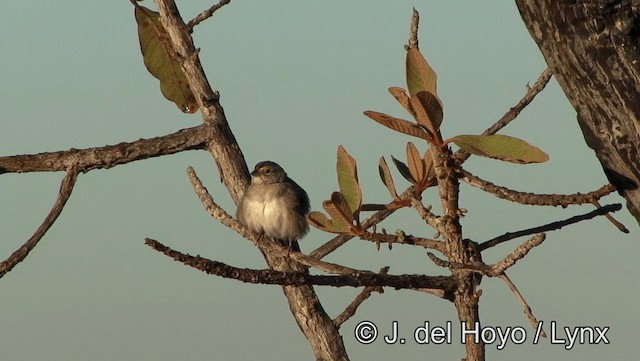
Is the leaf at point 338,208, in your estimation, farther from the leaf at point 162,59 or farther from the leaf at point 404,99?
the leaf at point 162,59

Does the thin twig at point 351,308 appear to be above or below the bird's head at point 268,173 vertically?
below

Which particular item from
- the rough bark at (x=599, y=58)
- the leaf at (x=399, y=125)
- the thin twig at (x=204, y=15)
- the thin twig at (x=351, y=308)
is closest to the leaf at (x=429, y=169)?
the leaf at (x=399, y=125)

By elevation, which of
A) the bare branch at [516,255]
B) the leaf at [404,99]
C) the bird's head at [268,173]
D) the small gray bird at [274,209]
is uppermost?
the bird's head at [268,173]

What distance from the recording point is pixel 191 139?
26.5 ft

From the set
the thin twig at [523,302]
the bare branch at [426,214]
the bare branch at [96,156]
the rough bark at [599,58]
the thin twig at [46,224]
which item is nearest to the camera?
the thin twig at [523,302]

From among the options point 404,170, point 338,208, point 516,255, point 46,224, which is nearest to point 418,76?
point 404,170

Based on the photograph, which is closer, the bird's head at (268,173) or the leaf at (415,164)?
the leaf at (415,164)

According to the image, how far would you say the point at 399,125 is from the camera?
3.96m

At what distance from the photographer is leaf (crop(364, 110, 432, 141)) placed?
3914 millimetres

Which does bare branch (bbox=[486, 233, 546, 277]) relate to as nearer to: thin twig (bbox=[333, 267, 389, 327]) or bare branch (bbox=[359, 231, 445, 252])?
bare branch (bbox=[359, 231, 445, 252])

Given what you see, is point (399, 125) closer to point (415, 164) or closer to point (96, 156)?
point (415, 164)

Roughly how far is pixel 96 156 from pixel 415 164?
418 cm

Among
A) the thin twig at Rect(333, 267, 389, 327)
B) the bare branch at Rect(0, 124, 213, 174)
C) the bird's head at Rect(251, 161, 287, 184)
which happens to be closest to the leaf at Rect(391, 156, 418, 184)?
the thin twig at Rect(333, 267, 389, 327)

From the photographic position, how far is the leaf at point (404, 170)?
4.31 metres
